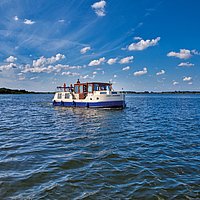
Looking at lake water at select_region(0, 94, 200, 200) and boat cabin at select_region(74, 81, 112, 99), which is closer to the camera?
lake water at select_region(0, 94, 200, 200)

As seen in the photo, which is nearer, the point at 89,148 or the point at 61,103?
the point at 89,148

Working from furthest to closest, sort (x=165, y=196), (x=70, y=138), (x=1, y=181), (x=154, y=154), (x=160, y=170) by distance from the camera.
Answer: (x=70, y=138), (x=154, y=154), (x=160, y=170), (x=1, y=181), (x=165, y=196)

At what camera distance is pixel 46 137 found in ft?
48.9

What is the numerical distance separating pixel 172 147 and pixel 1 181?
9004 millimetres

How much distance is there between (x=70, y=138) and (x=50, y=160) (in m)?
4.87

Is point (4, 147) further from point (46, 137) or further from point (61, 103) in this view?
point (61, 103)

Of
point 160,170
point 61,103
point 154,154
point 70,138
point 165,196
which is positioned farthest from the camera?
point 61,103

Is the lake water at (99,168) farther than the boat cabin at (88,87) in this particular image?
No

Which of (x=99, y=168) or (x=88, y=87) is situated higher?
(x=88, y=87)

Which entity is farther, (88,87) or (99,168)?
(88,87)

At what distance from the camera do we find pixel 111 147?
12125mm

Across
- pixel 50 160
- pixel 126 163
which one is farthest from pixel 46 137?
pixel 126 163

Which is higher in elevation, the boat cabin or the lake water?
the boat cabin

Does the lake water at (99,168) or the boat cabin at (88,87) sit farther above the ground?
the boat cabin at (88,87)
